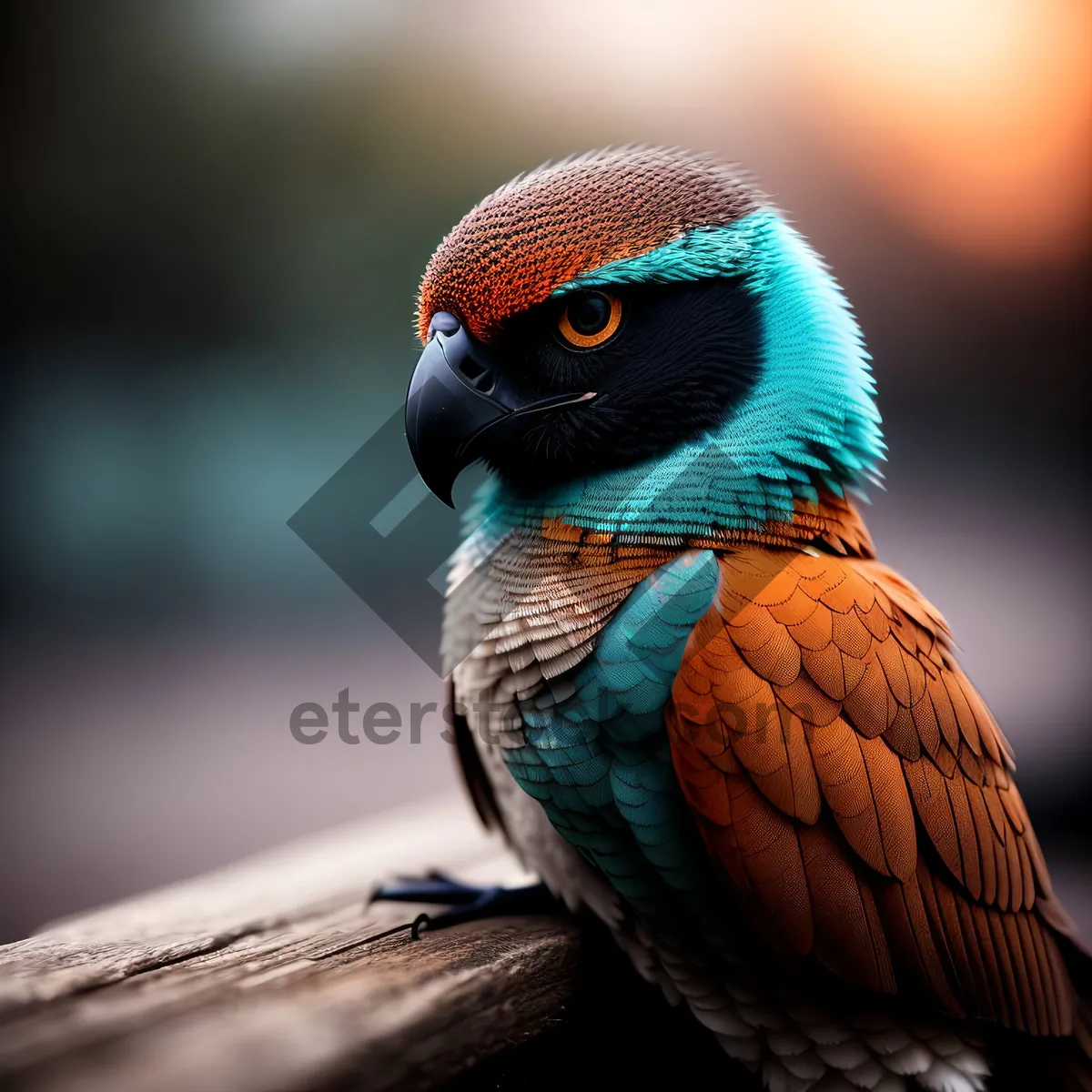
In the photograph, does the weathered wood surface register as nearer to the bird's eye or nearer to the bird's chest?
the bird's chest

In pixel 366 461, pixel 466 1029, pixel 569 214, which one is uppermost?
pixel 569 214

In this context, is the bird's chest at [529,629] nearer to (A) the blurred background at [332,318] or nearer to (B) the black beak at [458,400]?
(B) the black beak at [458,400]

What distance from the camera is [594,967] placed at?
1178 mm

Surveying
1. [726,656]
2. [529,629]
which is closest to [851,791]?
[726,656]

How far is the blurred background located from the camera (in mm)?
2381

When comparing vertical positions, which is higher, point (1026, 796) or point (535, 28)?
point (535, 28)

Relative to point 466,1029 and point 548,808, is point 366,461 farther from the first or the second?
point 466,1029

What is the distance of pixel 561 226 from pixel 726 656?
21.6 inches

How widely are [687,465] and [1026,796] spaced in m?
2.06

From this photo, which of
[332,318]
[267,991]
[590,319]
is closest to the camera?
A: [267,991]

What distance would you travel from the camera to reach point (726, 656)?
3.05ft

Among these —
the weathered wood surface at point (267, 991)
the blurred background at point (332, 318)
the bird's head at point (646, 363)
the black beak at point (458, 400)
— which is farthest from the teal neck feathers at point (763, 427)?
the blurred background at point (332, 318)

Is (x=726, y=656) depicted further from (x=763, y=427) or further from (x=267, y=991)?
(x=267, y=991)

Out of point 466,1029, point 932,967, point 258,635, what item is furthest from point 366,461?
point 258,635
